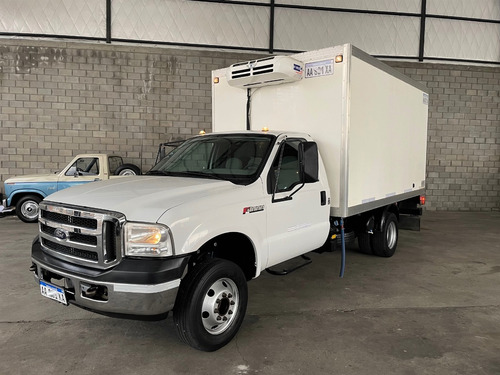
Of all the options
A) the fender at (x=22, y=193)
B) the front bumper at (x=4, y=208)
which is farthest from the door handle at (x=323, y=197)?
the front bumper at (x=4, y=208)

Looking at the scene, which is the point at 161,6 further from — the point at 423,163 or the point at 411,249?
the point at 411,249

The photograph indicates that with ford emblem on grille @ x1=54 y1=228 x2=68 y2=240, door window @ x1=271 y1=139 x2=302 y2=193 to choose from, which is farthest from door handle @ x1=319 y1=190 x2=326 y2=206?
ford emblem on grille @ x1=54 y1=228 x2=68 y2=240

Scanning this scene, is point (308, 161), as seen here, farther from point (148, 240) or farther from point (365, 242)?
point (365, 242)

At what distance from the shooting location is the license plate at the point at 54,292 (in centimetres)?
322

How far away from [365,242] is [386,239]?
14.2 inches

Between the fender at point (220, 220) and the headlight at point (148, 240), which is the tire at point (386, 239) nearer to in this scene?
the fender at point (220, 220)

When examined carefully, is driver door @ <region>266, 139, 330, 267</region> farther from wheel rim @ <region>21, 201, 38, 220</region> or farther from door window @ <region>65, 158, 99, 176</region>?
wheel rim @ <region>21, 201, 38, 220</region>

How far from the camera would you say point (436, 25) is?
13.1m

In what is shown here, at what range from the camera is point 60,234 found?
3.35 m

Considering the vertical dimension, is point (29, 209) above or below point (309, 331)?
above

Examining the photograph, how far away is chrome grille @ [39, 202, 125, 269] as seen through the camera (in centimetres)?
301

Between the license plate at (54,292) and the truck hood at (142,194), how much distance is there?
2.38ft

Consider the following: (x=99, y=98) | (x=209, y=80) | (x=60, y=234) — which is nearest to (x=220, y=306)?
(x=60, y=234)

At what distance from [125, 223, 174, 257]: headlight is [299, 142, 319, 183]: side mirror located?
5.88 feet
